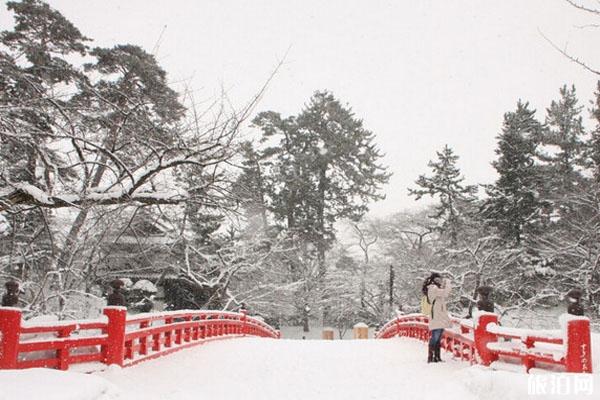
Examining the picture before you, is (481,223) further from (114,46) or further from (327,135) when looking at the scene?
(114,46)

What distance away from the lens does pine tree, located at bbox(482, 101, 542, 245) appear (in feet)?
99.7

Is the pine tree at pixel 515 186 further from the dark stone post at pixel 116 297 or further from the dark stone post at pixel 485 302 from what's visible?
the dark stone post at pixel 116 297

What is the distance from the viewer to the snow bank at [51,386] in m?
4.14

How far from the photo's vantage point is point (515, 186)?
102 ft

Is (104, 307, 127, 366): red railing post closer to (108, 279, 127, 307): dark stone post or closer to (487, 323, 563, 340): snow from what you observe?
(108, 279, 127, 307): dark stone post

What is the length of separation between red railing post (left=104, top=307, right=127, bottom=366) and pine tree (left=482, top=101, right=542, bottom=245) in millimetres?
26672

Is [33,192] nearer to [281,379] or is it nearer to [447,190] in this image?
[281,379]

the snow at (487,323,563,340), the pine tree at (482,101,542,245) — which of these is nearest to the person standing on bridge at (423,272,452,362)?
the snow at (487,323,563,340)

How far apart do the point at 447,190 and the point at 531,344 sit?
92.0ft

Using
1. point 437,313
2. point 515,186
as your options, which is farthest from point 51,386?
point 515,186

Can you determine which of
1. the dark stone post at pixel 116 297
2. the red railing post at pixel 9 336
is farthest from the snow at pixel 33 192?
the dark stone post at pixel 116 297

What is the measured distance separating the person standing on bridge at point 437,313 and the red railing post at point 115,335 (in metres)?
5.46

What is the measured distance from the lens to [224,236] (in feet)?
91.0

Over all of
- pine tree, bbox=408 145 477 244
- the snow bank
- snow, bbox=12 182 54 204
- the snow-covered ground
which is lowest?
the snow-covered ground
